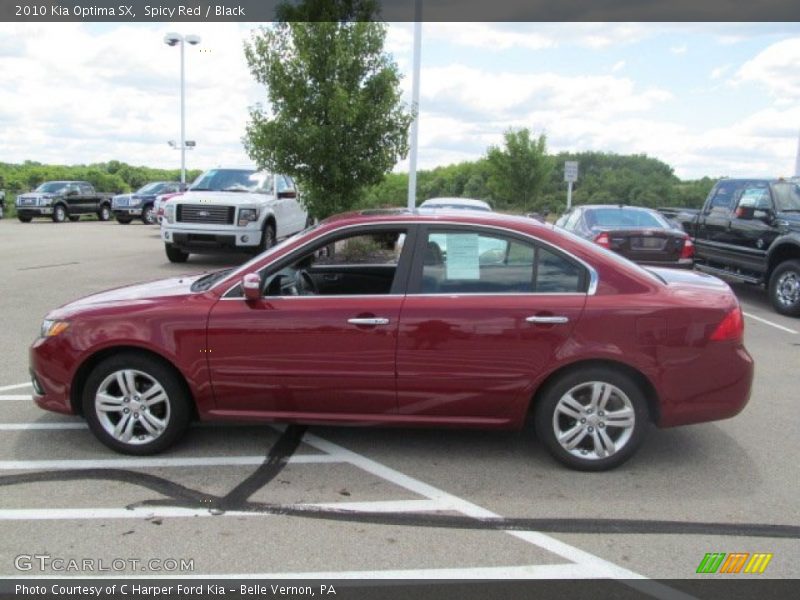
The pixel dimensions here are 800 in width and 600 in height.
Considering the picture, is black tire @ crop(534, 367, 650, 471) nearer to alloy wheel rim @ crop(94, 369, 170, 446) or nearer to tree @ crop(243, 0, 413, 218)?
alloy wheel rim @ crop(94, 369, 170, 446)

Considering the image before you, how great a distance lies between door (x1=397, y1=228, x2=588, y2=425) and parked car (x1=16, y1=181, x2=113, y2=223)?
2915 cm

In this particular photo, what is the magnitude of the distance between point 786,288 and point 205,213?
9978mm

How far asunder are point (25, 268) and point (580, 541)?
13048mm

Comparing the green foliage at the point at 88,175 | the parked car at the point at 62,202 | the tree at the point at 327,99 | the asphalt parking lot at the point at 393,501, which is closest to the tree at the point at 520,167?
the parked car at the point at 62,202

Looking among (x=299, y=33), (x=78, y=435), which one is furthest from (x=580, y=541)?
(x=299, y=33)

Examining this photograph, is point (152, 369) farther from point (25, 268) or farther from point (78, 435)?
point (25, 268)

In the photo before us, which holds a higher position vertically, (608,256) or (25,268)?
(608,256)

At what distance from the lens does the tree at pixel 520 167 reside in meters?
Answer: 35.0

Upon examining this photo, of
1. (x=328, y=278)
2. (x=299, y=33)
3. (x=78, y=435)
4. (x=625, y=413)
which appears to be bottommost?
(x=78, y=435)

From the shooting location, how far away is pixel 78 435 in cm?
498

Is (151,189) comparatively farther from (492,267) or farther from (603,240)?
(492,267)

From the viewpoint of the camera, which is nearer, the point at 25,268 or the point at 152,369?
the point at 152,369

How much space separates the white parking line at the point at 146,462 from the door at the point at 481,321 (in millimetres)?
746

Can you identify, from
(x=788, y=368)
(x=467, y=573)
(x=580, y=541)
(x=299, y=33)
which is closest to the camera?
(x=467, y=573)
